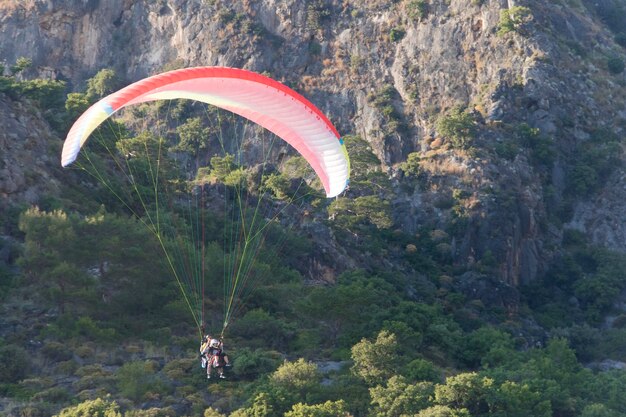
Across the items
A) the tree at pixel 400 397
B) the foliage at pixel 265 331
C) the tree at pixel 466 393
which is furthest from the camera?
the foliage at pixel 265 331

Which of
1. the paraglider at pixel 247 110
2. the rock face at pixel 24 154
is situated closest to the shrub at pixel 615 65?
the rock face at pixel 24 154

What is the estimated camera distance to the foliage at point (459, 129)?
2763 inches

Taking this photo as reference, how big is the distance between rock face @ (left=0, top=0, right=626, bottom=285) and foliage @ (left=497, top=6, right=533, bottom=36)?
0.37 m

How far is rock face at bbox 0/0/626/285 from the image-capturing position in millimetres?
68875

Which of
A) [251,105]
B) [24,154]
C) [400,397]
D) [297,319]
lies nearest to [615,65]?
Result: [297,319]

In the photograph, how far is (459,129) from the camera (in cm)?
7038

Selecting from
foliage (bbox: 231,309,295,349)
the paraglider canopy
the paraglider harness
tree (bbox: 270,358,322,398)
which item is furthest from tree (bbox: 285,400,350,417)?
foliage (bbox: 231,309,295,349)

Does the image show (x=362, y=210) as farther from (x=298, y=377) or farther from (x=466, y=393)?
(x=466, y=393)

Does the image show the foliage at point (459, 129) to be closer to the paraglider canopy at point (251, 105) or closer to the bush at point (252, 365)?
the bush at point (252, 365)

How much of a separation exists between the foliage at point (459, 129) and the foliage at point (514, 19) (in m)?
8.03

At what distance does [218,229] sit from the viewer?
5803 centimetres

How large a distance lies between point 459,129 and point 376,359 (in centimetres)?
3275

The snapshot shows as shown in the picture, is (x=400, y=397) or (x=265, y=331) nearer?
(x=400, y=397)

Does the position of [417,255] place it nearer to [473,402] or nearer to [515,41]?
[515,41]
